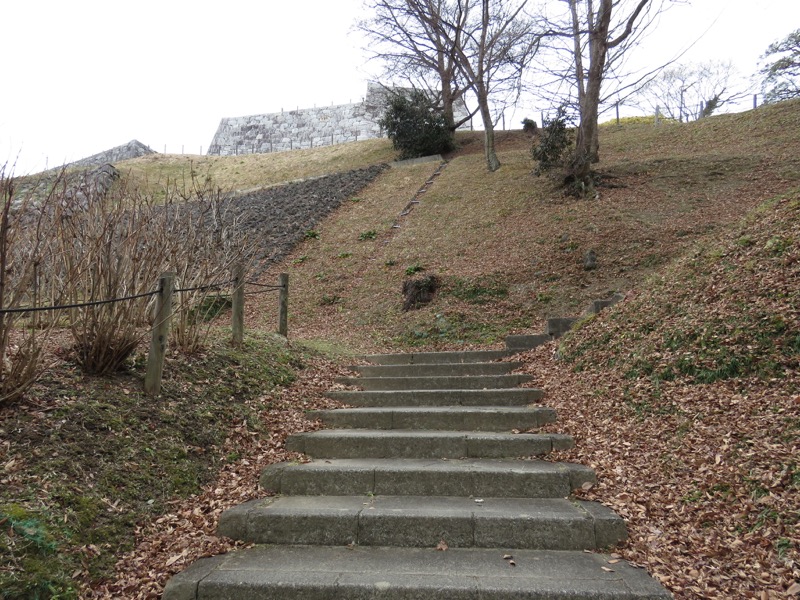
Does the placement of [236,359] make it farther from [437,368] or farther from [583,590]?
[583,590]

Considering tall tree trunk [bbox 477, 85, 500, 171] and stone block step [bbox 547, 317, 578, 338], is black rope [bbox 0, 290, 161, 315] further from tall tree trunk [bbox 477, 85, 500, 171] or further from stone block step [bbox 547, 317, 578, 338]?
tall tree trunk [bbox 477, 85, 500, 171]

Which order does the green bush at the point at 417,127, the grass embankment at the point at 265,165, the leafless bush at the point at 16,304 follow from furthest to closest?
the grass embankment at the point at 265,165, the green bush at the point at 417,127, the leafless bush at the point at 16,304

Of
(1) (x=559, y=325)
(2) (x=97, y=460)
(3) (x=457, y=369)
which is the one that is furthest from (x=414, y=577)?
(1) (x=559, y=325)

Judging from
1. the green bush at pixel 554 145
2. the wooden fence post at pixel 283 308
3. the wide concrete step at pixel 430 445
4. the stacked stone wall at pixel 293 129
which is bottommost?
the wide concrete step at pixel 430 445

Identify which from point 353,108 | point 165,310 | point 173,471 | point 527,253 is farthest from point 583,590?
point 353,108

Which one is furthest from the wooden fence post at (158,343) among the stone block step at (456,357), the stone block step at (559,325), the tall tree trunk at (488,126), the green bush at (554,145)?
the tall tree trunk at (488,126)

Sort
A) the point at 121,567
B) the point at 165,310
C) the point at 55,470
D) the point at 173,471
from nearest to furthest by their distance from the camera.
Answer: the point at 121,567 → the point at 55,470 → the point at 173,471 → the point at 165,310

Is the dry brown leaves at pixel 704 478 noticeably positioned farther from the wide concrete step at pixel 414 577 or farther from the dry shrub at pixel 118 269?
the dry shrub at pixel 118 269

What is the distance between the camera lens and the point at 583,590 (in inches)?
106

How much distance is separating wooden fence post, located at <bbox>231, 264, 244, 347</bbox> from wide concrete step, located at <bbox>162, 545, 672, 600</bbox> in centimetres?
313

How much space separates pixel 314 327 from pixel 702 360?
7268 millimetres

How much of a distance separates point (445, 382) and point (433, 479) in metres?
2.30

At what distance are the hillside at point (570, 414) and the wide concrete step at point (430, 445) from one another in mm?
242

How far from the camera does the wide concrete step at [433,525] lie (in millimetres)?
3219
